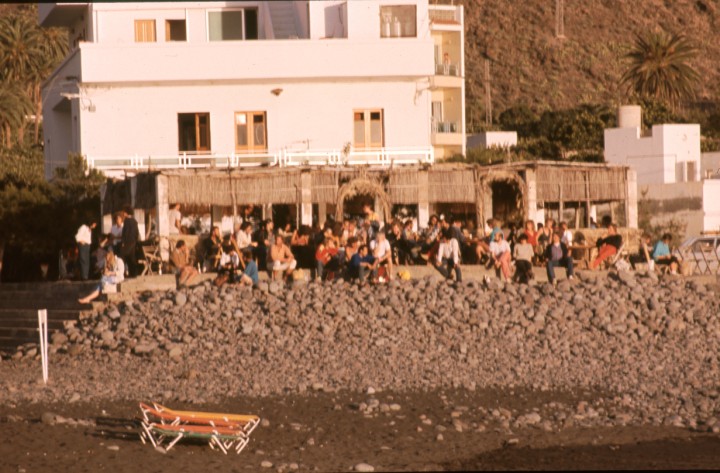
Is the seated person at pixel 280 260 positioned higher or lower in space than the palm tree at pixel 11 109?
lower

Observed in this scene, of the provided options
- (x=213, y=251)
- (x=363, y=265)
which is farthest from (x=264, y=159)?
(x=363, y=265)

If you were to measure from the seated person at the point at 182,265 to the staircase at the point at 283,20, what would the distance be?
41.5ft

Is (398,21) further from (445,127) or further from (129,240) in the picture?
(129,240)

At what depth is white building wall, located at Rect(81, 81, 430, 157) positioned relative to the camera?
3675cm

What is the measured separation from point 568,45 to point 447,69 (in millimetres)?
54910

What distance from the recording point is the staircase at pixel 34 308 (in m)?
26.7

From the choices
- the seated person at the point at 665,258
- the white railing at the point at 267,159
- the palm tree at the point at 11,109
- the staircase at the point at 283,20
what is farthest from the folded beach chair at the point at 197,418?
the palm tree at the point at 11,109

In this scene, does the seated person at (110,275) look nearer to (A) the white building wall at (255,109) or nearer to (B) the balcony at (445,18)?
(A) the white building wall at (255,109)

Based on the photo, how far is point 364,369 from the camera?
74.8 feet

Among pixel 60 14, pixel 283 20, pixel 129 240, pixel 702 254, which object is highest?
pixel 60 14

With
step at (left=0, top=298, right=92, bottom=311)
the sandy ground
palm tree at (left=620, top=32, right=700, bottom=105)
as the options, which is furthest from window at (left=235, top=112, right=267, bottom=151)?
palm tree at (left=620, top=32, right=700, bottom=105)

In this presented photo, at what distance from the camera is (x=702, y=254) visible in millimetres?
32781

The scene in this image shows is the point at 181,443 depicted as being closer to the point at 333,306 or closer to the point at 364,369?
the point at 364,369

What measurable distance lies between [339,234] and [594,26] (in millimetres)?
76478
